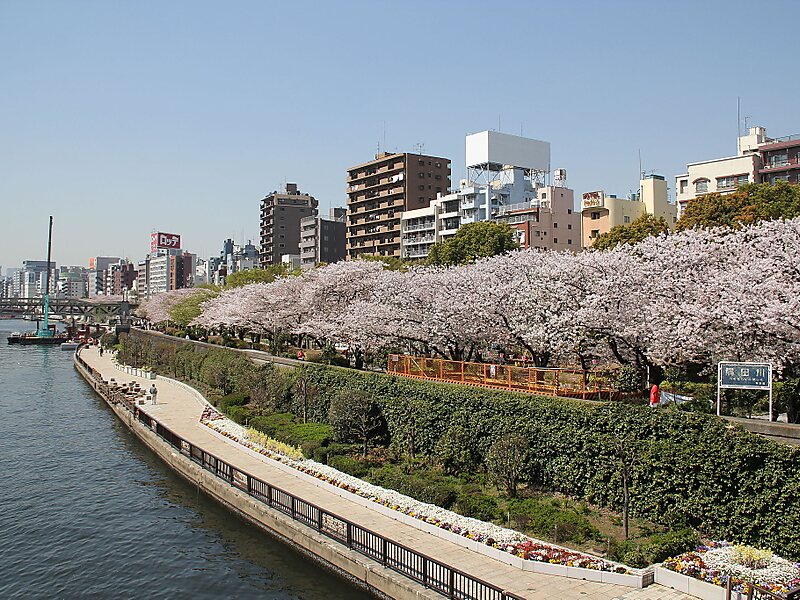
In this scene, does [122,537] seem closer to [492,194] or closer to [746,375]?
[746,375]

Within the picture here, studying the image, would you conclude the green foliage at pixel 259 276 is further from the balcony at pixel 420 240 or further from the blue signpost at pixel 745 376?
the blue signpost at pixel 745 376

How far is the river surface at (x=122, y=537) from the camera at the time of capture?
64.1ft

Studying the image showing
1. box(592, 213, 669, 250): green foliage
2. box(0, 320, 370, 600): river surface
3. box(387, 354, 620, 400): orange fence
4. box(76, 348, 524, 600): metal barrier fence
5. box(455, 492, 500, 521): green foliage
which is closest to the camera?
box(76, 348, 524, 600): metal barrier fence

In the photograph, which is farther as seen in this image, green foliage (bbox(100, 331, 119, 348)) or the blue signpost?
green foliage (bbox(100, 331, 119, 348))

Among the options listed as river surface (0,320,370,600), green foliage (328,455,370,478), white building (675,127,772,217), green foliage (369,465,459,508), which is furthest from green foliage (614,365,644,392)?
white building (675,127,772,217)

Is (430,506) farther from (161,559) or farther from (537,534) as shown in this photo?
(161,559)

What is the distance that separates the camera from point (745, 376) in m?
19.7

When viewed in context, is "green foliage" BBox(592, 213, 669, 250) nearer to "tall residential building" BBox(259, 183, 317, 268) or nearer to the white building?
the white building

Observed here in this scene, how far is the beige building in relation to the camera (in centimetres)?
8006

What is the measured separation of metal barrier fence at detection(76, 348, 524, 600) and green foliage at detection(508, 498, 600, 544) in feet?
13.2

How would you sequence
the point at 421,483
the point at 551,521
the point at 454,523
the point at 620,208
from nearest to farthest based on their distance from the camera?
the point at 551,521 < the point at 454,523 < the point at 421,483 < the point at 620,208

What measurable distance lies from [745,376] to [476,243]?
143ft

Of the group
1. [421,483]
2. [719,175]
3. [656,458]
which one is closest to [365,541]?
[421,483]

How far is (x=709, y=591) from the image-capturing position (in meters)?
14.5
